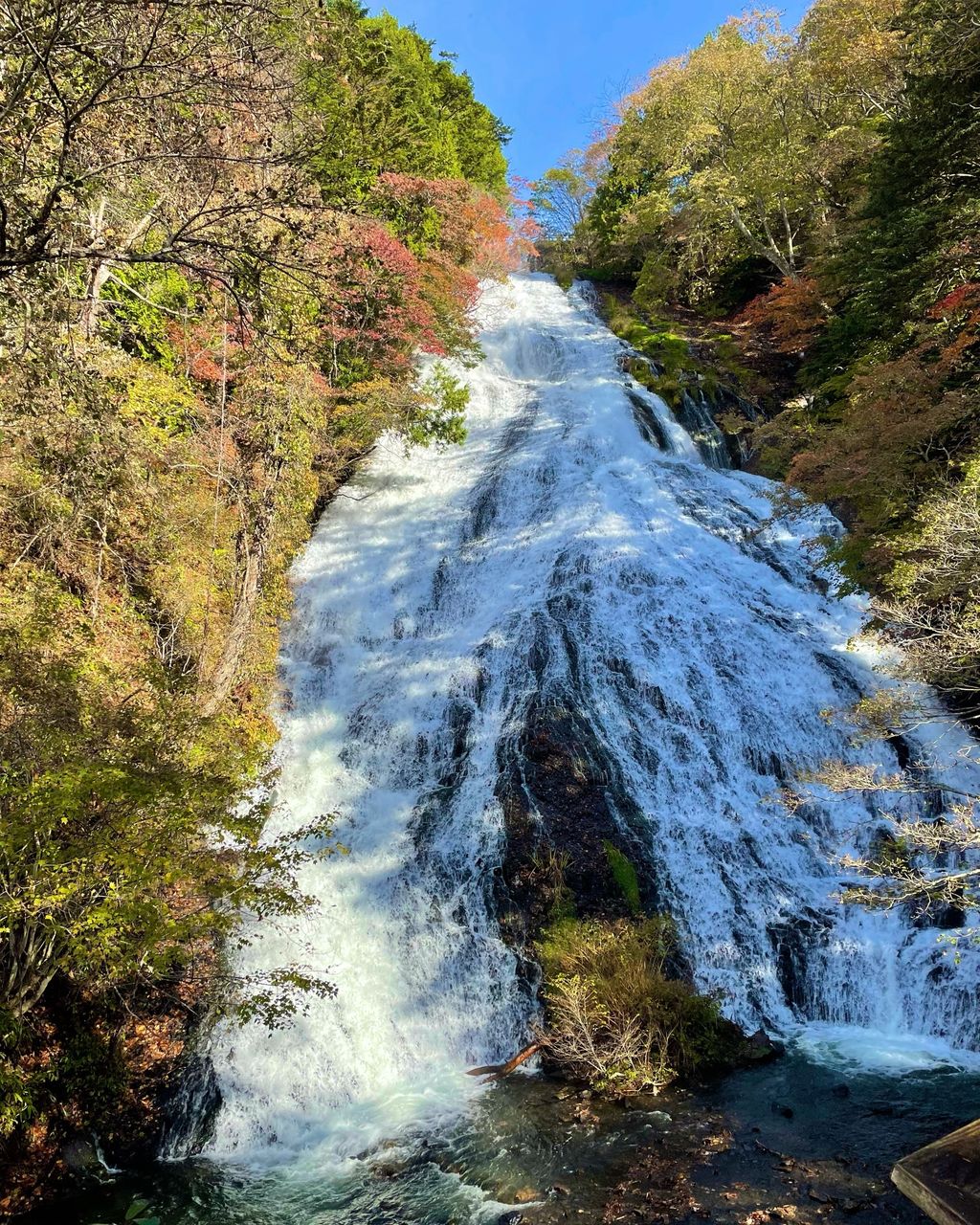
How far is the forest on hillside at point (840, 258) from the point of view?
11.2 meters

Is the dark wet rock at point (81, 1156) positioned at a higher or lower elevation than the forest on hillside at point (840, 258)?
lower

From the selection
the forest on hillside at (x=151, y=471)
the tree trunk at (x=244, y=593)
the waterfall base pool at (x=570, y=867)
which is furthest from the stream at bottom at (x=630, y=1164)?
the tree trunk at (x=244, y=593)

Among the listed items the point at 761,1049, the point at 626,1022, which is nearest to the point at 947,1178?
the point at 626,1022

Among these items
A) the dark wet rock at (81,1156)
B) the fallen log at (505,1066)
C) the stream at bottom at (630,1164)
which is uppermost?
the dark wet rock at (81,1156)

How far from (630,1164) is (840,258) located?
60.6 ft

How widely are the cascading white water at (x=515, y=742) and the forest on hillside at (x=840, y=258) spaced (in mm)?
2418

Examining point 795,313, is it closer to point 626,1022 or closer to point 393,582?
point 393,582

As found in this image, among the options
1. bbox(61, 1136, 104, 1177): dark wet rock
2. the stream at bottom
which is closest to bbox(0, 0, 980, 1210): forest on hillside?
bbox(61, 1136, 104, 1177): dark wet rock

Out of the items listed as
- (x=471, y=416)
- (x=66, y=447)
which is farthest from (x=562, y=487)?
(x=66, y=447)

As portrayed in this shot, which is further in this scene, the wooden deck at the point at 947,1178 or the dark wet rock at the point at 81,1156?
the dark wet rock at the point at 81,1156

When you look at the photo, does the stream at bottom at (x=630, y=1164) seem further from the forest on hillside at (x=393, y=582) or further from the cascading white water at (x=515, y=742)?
the cascading white water at (x=515, y=742)

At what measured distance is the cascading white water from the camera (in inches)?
320

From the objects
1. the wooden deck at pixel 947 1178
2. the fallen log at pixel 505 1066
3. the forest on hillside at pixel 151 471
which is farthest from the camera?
the fallen log at pixel 505 1066

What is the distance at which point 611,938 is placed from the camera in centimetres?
827
